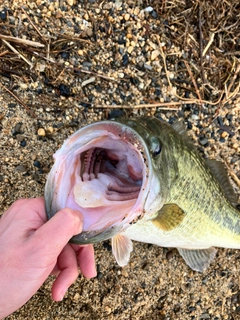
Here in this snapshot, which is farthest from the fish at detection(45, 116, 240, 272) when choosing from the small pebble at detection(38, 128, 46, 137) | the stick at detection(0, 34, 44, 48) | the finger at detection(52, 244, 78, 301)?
the stick at detection(0, 34, 44, 48)

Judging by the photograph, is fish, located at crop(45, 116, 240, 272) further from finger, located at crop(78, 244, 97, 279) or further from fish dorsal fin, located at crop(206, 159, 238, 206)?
finger, located at crop(78, 244, 97, 279)

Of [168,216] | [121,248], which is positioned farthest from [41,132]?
[168,216]

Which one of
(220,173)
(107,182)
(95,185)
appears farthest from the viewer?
(220,173)

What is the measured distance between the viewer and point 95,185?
207 centimetres

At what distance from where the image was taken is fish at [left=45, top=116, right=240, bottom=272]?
1.84 m

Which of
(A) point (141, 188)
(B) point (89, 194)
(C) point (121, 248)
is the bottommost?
(C) point (121, 248)

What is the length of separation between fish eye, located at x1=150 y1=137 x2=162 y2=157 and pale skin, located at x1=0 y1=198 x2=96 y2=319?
532mm

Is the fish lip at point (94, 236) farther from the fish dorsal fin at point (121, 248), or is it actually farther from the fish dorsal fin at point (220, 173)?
the fish dorsal fin at point (220, 173)

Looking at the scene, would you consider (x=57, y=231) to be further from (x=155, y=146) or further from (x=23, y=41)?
(x=23, y=41)

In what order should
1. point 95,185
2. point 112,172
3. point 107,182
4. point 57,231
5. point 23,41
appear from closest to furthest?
point 57,231 → point 95,185 → point 107,182 → point 112,172 → point 23,41

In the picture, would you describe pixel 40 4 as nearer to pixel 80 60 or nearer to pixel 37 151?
pixel 80 60

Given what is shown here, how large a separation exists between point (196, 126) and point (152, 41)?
0.83 metres

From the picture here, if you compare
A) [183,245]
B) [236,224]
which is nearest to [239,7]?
[236,224]

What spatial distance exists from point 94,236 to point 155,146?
1.97 feet
